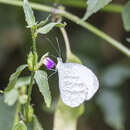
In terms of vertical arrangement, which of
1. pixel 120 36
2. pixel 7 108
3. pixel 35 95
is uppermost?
pixel 120 36

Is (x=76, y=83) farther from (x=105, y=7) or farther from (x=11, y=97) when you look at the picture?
(x=105, y=7)

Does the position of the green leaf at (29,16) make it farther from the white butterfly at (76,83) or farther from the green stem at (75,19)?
the green stem at (75,19)

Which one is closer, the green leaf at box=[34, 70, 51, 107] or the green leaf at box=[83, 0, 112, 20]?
the green leaf at box=[34, 70, 51, 107]

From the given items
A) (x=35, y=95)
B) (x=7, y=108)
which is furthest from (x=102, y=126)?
(x=7, y=108)

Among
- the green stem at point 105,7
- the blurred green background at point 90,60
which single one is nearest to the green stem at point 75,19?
the green stem at point 105,7

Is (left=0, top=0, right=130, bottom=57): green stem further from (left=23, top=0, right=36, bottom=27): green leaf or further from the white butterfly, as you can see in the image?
(left=23, top=0, right=36, bottom=27): green leaf

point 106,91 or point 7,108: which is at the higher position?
point 106,91

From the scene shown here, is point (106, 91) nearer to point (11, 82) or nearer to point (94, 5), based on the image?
point (94, 5)

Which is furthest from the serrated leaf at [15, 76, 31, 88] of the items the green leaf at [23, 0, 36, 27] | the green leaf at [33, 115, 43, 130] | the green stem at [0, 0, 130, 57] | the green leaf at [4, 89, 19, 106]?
the green leaf at [23, 0, 36, 27]
